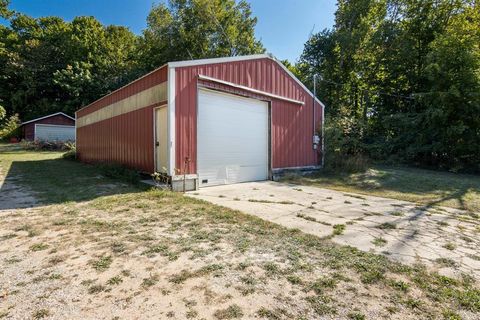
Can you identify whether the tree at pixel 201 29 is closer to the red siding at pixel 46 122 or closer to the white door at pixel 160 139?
the red siding at pixel 46 122

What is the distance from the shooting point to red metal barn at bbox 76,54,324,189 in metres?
6.00

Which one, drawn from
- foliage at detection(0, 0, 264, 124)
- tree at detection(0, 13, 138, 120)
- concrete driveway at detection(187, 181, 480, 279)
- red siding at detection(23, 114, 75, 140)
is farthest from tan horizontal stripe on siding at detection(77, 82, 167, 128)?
tree at detection(0, 13, 138, 120)

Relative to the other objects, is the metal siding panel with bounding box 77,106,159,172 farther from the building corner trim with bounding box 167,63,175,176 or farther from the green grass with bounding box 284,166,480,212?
the green grass with bounding box 284,166,480,212

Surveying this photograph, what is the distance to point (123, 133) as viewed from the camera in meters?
8.42

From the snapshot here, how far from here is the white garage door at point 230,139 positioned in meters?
6.49

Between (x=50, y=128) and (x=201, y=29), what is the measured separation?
16.2 meters

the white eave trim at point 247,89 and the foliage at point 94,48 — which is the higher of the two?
the foliage at point 94,48

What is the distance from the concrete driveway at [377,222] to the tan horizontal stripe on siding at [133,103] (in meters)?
2.61

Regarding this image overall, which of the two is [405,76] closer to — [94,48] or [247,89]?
[247,89]

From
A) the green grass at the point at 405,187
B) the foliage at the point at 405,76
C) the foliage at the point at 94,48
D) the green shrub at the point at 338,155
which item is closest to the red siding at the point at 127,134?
the green grass at the point at 405,187

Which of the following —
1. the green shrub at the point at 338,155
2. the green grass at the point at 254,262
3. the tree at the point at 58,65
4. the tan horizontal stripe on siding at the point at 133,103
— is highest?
the tree at the point at 58,65

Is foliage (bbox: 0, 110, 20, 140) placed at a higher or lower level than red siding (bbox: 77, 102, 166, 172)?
higher

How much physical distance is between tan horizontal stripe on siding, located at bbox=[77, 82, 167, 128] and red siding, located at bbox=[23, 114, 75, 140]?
15805 mm

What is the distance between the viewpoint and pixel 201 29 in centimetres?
2170
